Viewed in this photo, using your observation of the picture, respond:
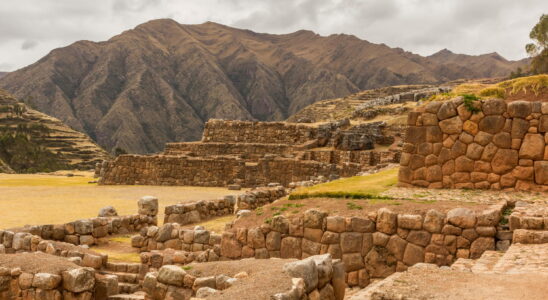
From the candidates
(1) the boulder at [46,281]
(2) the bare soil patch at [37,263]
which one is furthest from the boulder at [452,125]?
(1) the boulder at [46,281]

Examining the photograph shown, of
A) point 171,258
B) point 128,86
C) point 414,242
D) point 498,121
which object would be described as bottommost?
point 171,258

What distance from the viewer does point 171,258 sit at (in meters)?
11.1

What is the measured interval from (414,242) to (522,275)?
310 centimetres

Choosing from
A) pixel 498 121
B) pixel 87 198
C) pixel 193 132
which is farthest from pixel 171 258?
pixel 193 132

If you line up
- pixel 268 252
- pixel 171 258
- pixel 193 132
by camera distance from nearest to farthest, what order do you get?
1. pixel 268 252
2. pixel 171 258
3. pixel 193 132

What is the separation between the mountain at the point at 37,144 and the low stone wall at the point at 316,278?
2135 inches

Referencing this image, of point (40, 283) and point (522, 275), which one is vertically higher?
point (522, 275)

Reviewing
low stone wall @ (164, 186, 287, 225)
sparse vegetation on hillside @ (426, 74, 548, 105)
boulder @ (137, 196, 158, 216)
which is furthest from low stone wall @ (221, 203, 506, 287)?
boulder @ (137, 196, 158, 216)

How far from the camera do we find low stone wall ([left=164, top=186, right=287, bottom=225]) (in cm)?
1570

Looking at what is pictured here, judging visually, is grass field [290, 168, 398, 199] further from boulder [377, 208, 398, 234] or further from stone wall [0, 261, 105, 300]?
stone wall [0, 261, 105, 300]

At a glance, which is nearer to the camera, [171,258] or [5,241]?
[171,258]

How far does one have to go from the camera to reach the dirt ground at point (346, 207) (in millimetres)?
9409

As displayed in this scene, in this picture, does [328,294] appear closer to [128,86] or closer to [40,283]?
[40,283]

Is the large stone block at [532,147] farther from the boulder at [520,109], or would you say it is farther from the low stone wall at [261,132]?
the low stone wall at [261,132]
